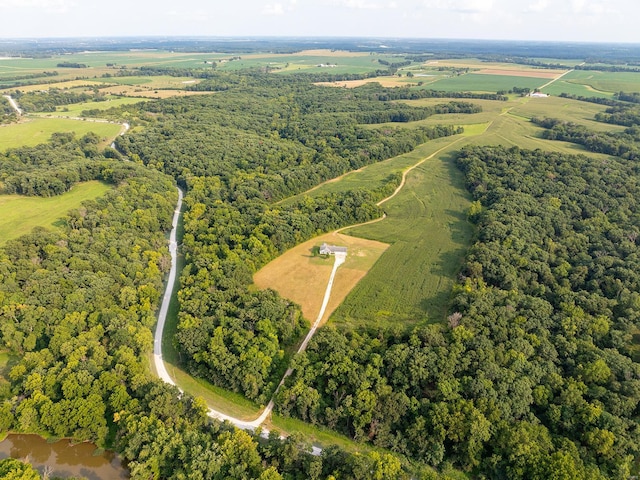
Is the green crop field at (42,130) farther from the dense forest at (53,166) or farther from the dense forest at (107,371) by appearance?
the dense forest at (107,371)

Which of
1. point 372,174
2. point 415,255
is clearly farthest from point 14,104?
point 415,255

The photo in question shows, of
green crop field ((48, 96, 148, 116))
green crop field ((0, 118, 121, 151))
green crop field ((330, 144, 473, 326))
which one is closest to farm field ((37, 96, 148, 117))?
green crop field ((48, 96, 148, 116))

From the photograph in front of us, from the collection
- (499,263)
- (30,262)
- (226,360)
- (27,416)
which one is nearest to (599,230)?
(499,263)

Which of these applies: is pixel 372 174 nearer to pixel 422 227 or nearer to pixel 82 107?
pixel 422 227

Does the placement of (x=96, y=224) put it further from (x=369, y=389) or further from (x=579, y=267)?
(x=579, y=267)

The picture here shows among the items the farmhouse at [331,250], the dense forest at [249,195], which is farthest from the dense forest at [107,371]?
the farmhouse at [331,250]

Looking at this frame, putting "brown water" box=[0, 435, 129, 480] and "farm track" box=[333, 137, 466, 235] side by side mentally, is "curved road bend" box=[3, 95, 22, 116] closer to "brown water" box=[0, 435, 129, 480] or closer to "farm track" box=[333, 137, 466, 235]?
"farm track" box=[333, 137, 466, 235]
